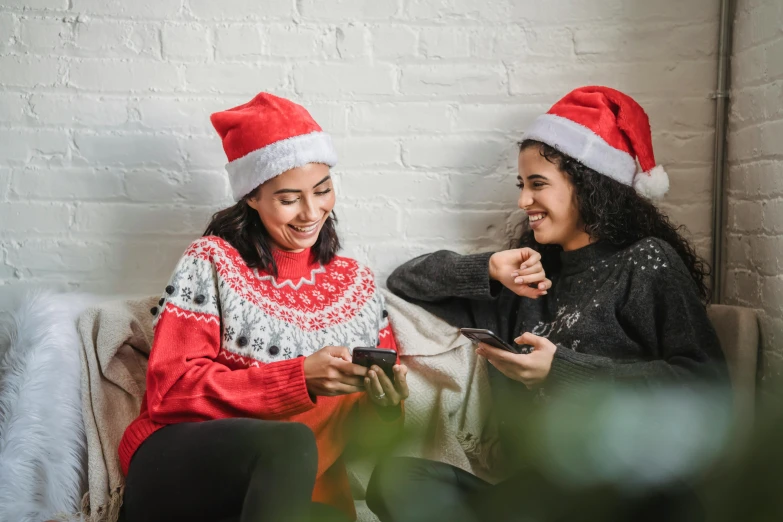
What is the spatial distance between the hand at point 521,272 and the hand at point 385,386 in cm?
39

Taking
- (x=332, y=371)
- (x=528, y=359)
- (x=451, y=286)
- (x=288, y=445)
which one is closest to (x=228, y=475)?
(x=288, y=445)

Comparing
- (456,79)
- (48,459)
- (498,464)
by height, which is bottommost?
(498,464)

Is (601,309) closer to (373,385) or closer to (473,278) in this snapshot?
(473,278)

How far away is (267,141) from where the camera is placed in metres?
1.55

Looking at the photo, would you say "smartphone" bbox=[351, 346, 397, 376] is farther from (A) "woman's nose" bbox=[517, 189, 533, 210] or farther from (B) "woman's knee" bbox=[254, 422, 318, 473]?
(A) "woman's nose" bbox=[517, 189, 533, 210]

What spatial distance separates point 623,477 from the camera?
1.03 metres

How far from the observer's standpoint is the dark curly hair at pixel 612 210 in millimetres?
1645

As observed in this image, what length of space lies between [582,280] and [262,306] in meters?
0.75

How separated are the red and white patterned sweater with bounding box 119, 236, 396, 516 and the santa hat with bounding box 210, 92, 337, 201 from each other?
6.8 inches

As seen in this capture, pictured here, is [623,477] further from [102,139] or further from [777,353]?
[102,139]

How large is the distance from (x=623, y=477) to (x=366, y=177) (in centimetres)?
113

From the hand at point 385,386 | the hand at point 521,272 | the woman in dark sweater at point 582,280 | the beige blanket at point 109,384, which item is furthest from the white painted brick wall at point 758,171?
the beige blanket at point 109,384

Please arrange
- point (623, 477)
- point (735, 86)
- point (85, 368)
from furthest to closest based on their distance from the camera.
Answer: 1. point (735, 86)
2. point (85, 368)
3. point (623, 477)

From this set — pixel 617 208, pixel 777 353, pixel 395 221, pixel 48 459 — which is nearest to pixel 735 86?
pixel 617 208
